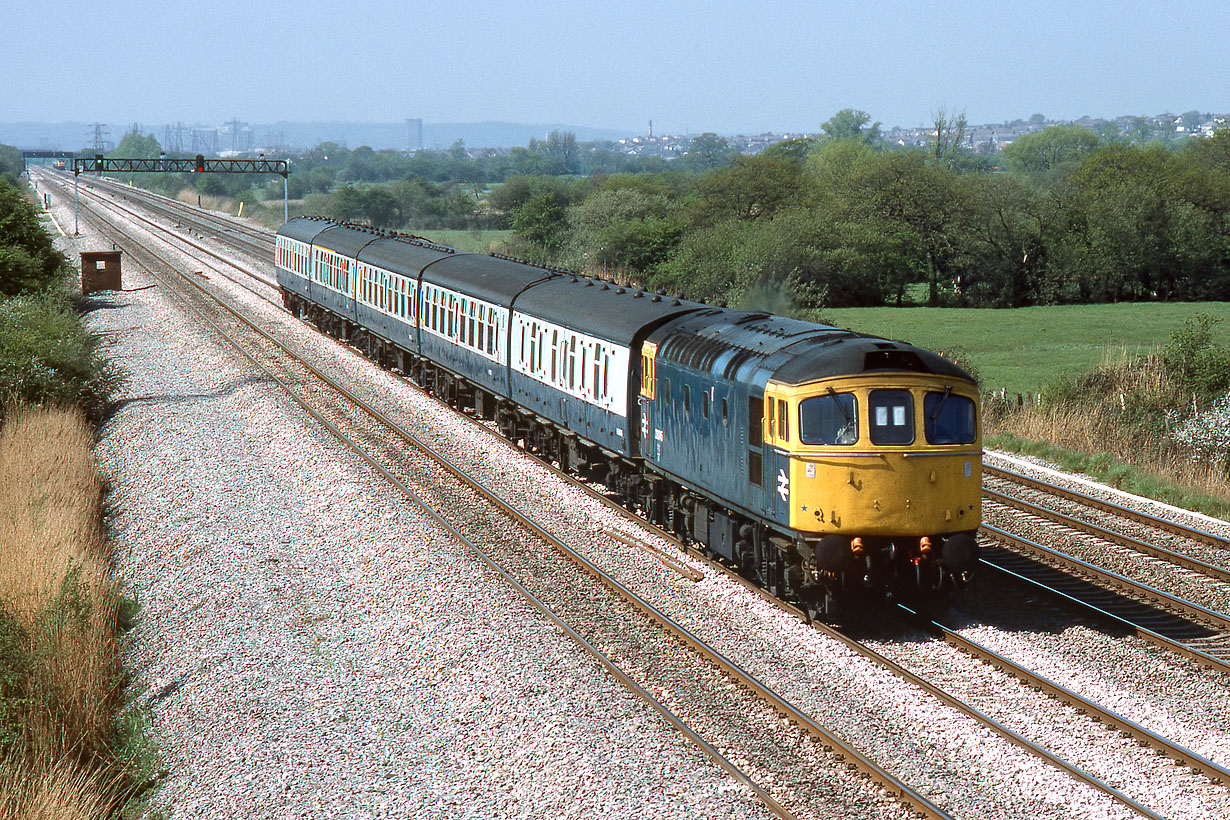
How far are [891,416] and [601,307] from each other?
783cm

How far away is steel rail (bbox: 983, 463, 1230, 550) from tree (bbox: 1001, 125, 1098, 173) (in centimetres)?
14089

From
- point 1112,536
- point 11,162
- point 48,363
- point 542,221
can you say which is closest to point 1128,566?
point 1112,536

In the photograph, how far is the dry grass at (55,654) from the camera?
10.1 meters

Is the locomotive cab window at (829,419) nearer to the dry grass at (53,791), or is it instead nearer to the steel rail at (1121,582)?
the steel rail at (1121,582)

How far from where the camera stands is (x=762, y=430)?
13.8 meters

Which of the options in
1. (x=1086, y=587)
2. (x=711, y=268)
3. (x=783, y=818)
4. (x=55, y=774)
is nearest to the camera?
(x=783, y=818)

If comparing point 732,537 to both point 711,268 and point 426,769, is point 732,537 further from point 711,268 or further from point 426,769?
point 711,268

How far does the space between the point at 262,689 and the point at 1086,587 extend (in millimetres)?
→ 9950

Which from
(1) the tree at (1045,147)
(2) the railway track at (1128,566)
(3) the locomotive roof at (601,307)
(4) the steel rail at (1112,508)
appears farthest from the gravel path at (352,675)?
(1) the tree at (1045,147)

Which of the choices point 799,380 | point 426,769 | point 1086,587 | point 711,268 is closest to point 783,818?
point 426,769

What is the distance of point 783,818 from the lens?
922 cm

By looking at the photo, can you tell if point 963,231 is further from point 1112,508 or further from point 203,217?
point 203,217

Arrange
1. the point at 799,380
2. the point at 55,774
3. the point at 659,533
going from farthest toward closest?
1. the point at 659,533
2. the point at 799,380
3. the point at 55,774

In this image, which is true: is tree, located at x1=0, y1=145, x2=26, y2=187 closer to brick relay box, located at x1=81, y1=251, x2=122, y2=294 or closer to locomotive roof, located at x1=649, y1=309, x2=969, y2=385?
brick relay box, located at x1=81, y1=251, x2=122, y2=294
